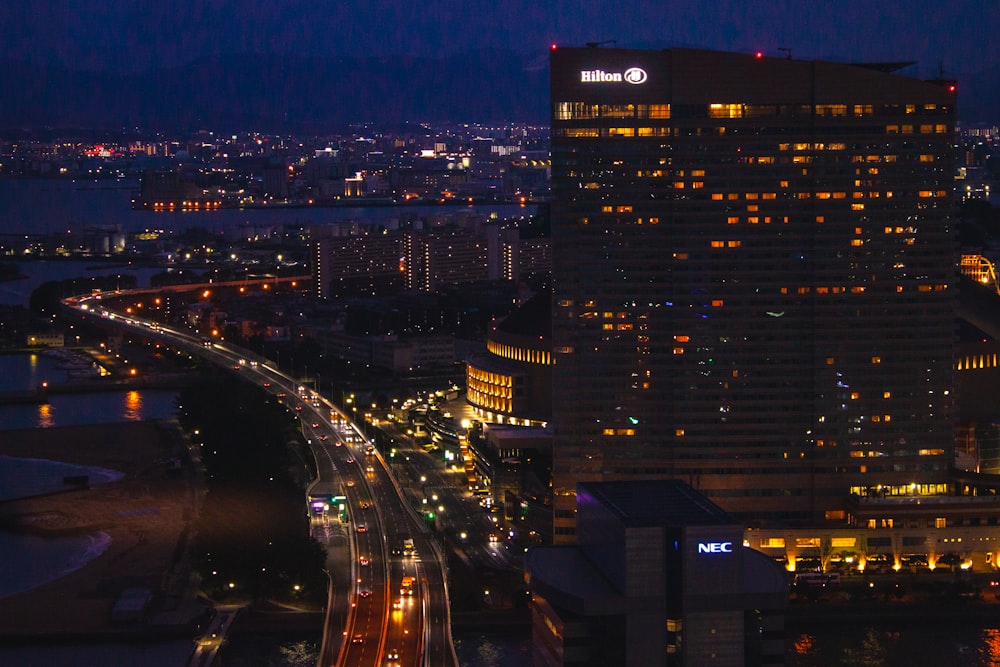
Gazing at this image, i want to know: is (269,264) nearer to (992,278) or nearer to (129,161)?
(992,278)

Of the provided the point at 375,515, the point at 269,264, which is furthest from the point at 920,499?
the point at 269,264

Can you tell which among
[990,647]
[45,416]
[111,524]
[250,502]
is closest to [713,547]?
[990,647]

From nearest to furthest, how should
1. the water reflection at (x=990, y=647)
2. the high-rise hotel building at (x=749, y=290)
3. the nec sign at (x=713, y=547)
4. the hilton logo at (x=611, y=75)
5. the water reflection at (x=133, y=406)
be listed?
the nec sign at (x=713, y=547) < the water reflection at (x=990, y=647) < the hilton logo at (x=611, y=75) < the high-rise hotel building at (x=749, y=290) < the water reflection at (x=133, y=406)

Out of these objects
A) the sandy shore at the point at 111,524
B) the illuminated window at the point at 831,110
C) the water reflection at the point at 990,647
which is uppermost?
the illuminated window at the point at 831,110

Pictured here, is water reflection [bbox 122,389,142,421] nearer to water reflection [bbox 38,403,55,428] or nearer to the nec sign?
water reflection [bbox 38,403,55,428]

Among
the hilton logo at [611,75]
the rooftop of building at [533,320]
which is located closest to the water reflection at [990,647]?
the hilton logo at [611,75]

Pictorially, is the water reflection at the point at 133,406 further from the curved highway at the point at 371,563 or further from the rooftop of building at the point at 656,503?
the rooftop of building at the point at 656,503

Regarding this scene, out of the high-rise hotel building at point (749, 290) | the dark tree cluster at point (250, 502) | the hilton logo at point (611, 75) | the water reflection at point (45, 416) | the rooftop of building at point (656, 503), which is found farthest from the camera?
the water reflection at point (45, 416)
